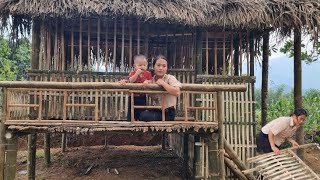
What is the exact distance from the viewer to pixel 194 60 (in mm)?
8172

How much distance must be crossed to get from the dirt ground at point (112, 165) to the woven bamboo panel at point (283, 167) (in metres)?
3.32

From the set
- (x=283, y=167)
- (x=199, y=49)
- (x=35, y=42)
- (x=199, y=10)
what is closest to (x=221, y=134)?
(x=283, y=167)

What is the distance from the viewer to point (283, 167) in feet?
18.9

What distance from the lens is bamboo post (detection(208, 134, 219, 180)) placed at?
5914 millimetres

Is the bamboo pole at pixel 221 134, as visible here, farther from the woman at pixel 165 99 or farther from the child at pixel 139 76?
the child at pixel 139 76

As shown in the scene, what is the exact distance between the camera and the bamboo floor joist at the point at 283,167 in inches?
218

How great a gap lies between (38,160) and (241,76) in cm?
677

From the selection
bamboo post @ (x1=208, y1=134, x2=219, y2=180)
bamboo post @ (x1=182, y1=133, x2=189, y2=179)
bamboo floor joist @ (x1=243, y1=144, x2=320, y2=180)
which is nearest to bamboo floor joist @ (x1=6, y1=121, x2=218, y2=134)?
bamboo post @ (x1=208, y1=134, x2=219, y2=180)

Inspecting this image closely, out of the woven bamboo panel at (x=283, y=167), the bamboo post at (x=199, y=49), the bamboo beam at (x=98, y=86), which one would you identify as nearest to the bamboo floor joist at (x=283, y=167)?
the woven bamboo panel at (x=283, y=167)

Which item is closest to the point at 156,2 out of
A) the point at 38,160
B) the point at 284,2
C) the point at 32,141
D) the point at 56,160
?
the point at 284,2

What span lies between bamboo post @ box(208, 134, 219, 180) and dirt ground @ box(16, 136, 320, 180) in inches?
117

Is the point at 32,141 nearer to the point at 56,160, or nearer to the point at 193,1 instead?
the point at 56,160

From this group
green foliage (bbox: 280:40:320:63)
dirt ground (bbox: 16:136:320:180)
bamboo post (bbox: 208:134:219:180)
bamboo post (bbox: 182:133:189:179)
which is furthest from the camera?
green foliage (bbox: 280:40:320:63)

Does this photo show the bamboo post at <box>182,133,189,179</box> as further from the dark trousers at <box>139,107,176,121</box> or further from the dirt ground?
the dark trousers at <box>139,107,176,121</box>
